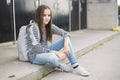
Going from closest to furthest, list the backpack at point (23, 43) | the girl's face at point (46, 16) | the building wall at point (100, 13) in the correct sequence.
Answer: the girl's face at point (46, 16)
the backpack at point (23, 43)
the building wall at point (100, 13)

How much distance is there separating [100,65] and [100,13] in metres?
8.87

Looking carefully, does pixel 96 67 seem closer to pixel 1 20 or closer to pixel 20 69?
pixel 20 69

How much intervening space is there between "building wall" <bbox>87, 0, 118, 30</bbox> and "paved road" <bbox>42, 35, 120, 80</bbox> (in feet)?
19.2

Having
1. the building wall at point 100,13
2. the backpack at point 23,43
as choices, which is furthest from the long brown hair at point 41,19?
the building wall at point 100,13

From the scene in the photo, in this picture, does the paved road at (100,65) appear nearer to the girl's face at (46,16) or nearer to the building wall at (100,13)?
the girl's face at (46,16)

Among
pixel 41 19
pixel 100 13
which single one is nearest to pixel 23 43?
pixel 41 19

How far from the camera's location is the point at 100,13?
15.2m

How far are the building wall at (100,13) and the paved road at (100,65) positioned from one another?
5.86 m

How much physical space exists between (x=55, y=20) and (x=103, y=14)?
4.63 m

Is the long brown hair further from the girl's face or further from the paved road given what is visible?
the paved road

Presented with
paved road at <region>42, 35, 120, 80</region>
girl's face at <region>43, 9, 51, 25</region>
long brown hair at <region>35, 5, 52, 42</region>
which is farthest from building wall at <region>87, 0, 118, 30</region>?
girl's face at <region>43, 9, 51, 25</region>

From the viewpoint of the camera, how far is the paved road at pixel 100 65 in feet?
17.7

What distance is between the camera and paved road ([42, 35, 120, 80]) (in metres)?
5.39

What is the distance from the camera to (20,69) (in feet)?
16.8
